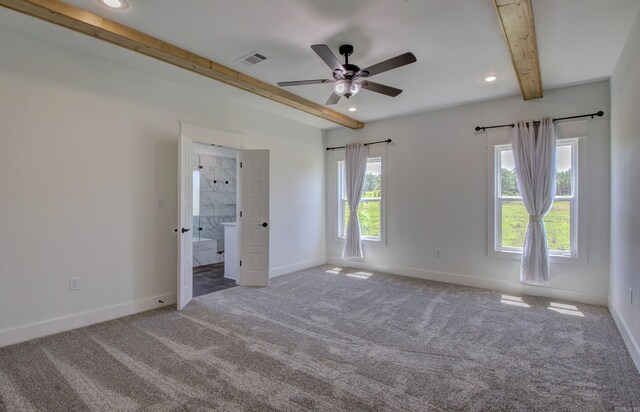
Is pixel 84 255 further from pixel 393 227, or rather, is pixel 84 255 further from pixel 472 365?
pixel 393 227

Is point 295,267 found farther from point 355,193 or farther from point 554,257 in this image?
point 554,257

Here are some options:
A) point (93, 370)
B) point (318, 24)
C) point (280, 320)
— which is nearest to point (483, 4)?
point (318, 24)

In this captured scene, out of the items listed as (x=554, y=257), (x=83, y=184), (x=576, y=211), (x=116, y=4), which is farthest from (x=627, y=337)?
(x=83, y=184)

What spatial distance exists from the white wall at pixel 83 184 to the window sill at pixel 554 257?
4.48 meters

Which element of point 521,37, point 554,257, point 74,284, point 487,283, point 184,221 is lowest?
point 487,283

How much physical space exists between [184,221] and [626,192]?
4.56 m

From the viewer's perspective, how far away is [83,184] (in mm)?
3246

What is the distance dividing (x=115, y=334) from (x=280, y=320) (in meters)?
1.58

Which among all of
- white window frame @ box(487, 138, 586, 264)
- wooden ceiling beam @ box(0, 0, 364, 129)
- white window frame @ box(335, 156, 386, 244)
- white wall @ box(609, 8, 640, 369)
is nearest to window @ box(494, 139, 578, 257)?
white window frame @ box(487, 138, 586, 264)

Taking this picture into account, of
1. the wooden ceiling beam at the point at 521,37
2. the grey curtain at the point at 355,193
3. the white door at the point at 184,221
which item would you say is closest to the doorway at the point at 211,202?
the white door at the point at 184,221

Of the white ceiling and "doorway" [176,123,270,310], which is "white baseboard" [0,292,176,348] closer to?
"doorway" [176,123,270,310]

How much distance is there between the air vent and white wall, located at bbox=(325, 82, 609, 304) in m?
2.97

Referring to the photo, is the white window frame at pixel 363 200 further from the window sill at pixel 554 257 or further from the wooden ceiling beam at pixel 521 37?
the wooden ceiling beam at pixel 521 37

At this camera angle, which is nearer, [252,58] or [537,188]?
[252,58]
